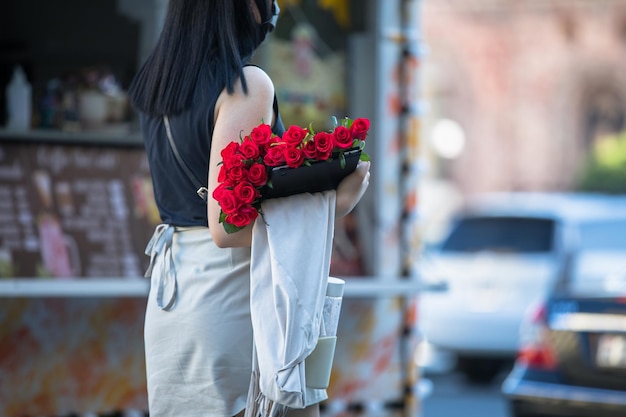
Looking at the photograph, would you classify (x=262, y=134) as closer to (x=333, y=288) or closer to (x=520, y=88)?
(x=333, y=288)

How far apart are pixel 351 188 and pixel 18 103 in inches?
129

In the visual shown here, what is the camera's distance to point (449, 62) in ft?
107

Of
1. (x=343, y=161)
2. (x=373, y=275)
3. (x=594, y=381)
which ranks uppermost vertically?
(x=343, y=161)

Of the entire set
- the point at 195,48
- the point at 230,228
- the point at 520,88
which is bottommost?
the point at 230,228

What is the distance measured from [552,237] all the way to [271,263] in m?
9.54

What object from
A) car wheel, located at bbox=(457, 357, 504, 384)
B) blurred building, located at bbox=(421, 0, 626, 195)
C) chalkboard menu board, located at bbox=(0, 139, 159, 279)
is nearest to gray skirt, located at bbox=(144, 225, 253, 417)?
chalkboard menu board, located at bbox=(0, 139, 159, 279)

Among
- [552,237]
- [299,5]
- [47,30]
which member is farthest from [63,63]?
[552,237]

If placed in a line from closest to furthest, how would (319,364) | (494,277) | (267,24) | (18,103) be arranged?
(319,364) → (267,24) → (18,103) → (494,277)

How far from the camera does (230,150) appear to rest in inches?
115

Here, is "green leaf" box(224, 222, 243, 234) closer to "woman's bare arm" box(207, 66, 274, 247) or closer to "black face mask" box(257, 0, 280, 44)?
"woman's bare arm" box(207, 66, 274, 247)

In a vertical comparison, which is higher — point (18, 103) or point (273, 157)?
point (18, 103)

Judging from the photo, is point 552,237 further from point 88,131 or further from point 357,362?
point 88,131

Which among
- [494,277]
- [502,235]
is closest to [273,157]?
[494,277]

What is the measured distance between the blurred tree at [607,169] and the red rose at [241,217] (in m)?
27.0
